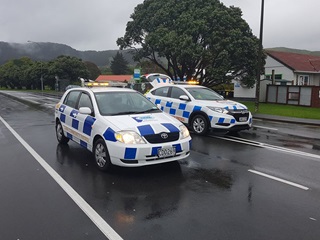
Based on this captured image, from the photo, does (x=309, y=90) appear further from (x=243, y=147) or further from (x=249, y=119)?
(x=243, y=147)

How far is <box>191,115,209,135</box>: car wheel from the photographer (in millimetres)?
9969

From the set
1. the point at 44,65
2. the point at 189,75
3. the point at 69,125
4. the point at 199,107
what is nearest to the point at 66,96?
the point at 69,125

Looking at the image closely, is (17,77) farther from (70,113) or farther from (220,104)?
(70,113)

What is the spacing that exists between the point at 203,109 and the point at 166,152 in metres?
4.59

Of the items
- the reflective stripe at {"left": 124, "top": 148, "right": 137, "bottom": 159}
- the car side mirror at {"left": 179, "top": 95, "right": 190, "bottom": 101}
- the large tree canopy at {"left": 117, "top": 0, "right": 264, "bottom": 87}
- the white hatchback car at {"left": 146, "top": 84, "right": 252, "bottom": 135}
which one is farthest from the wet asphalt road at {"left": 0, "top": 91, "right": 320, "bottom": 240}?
the large tree canopy at {"left": 117, "top": 0, "right": 264, "bottom": 87}

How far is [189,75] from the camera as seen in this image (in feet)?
86.8

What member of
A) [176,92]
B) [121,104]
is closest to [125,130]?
[121,104]

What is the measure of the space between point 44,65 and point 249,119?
62815mm

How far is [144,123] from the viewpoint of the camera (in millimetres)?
5875

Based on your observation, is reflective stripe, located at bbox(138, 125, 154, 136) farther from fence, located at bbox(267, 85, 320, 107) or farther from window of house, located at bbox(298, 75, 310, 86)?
window of house, located at bbox(298, 75, 310, 86)

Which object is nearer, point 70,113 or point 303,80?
point 70,113

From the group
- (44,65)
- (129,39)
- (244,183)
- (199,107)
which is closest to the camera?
(244,183)

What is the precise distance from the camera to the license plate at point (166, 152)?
18.4 feet

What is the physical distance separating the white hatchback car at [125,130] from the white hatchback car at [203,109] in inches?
127
